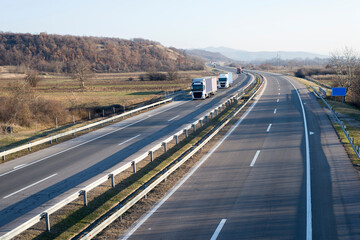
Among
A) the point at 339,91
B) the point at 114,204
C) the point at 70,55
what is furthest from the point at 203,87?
the point at 70,55

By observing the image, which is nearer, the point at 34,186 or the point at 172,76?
the point at 34,186

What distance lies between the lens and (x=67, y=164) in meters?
17.8

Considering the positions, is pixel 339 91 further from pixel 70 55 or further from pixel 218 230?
pixel 70 55

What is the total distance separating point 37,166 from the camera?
17.6 meters

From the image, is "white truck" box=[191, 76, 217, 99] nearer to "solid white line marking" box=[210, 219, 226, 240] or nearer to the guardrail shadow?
the guardrail shadow

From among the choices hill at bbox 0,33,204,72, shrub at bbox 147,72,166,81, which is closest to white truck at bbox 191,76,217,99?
shrub at bbox 147,72,166,81

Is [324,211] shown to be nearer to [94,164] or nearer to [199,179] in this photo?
[199,179]

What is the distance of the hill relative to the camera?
148 m

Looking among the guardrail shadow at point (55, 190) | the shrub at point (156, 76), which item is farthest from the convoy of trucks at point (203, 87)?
the shrub at point (156, 76)

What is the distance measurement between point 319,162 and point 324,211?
6.29 meters

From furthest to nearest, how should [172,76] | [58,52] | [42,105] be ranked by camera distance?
[58,52] → [172,76] → [42,105]

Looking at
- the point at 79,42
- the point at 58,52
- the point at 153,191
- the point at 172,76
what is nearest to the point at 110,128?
the point at 153,191

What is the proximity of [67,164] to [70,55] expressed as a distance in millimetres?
153923

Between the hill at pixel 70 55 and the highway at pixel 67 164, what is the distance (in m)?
120
